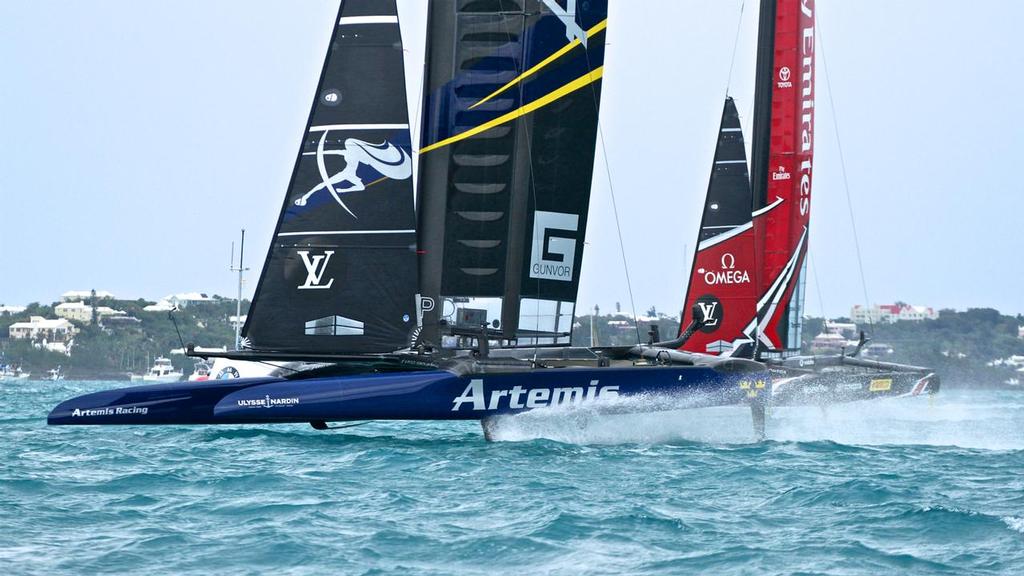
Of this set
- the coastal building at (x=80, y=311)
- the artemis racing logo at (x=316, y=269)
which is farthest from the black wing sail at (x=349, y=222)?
the coastal building at (x=80, y=311)

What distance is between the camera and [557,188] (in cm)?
1359

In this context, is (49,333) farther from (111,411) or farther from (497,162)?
(111,411)

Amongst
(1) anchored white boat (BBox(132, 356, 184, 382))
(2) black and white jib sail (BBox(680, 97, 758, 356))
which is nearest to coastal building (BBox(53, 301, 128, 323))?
(1) anchored white boat (BBox(132, 356, 184, 382))

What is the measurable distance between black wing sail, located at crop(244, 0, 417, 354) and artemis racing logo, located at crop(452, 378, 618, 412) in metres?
0.90

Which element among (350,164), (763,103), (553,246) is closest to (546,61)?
(553,246)

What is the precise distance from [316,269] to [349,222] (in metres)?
0.50

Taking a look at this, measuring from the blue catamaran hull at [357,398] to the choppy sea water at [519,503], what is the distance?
0.80 ft

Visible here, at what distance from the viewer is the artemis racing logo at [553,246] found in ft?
44.2

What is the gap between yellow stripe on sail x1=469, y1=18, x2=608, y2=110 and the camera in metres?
13.1

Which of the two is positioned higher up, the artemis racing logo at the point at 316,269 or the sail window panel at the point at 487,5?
the sail window panel at the point at 487,5

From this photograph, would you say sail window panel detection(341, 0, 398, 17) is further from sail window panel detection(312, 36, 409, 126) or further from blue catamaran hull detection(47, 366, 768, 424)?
blue catamaran hull detection(47, 366, 768, 424)

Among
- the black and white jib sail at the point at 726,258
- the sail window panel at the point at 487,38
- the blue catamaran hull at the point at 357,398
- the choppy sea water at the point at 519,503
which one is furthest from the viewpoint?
the black and white jib sail at the point at 726,258

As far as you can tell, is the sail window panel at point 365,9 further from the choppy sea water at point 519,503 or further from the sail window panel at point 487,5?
the choppy sea water at point 519,503

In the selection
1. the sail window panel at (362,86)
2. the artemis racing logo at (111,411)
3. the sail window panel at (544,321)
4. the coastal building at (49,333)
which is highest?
the sail window panel at (362,86)
